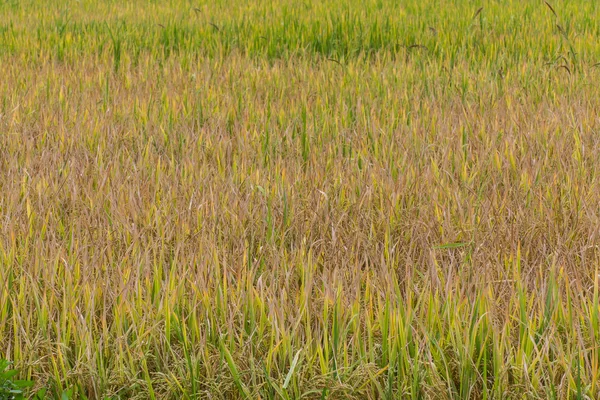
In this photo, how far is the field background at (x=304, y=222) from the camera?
1.39 metres

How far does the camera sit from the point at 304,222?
2.05 m

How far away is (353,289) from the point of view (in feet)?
5.24

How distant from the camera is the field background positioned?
4.56ft

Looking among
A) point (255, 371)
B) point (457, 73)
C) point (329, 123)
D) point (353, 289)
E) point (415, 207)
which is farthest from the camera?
point (457, 73)

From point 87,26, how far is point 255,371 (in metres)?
4.35

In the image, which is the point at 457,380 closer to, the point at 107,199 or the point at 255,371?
the point at 255,371

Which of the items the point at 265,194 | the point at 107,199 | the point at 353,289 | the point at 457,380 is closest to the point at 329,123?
the point at 265,194

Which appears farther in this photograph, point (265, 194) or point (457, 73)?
point (457, 73)

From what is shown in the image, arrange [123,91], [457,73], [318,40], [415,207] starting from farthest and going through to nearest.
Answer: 1. [318,40]
2. [457,73]
3. [123,91]
4. [415,207]

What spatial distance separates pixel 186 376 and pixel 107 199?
0.90m

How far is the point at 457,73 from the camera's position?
148 inches

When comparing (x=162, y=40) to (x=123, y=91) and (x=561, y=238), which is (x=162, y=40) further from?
(x=561, y=238)

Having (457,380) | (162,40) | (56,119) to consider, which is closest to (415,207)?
(457,380)

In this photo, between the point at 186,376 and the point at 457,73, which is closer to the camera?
the point at 186,376
